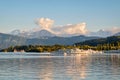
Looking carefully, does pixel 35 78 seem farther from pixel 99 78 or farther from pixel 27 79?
pixel 99 78

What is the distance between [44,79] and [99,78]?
595 cm

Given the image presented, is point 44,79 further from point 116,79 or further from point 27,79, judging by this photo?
point 116,79

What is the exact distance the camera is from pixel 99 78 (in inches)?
1660

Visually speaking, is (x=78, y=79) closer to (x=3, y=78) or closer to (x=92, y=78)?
(x=92, y=78)

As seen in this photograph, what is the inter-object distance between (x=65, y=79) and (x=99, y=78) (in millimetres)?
3742

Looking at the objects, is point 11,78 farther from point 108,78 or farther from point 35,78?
point 108,78

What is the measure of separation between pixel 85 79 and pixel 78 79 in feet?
2.51

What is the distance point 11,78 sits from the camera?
4262 centimetres

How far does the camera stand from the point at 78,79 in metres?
41.5

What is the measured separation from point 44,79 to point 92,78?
5220 millimetres

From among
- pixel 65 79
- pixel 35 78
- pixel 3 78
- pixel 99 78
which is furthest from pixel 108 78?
pixel 3 78

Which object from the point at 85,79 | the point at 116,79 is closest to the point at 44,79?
the point at 85,79

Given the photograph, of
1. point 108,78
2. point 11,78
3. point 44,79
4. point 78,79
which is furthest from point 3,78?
point 108,78

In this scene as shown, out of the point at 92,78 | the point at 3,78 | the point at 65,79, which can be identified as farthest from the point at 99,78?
the point at 3,78
